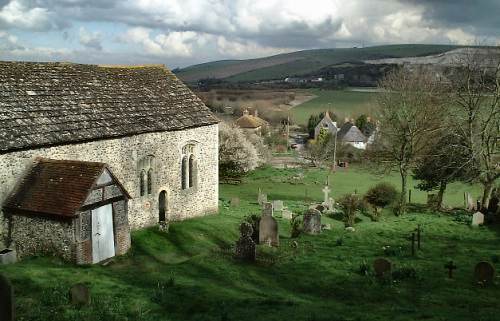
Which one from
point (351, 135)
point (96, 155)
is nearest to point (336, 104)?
point (351, 135)

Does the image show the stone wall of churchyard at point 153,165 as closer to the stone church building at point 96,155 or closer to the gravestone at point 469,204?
the stone church building at point 96,155

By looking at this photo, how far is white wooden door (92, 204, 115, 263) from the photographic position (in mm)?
17328

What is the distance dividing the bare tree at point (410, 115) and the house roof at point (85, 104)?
501 inches

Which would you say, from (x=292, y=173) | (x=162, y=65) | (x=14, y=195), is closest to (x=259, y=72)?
(x=292, y=173)

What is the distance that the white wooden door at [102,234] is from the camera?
17328mm

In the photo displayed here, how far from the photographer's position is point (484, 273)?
14680mm

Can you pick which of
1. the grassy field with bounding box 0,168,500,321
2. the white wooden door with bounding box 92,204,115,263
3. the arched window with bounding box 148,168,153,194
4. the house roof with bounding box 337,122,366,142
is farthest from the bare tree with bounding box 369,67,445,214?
the house roof with bounding box 337,122,366,142

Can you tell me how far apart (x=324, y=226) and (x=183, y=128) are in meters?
9.17

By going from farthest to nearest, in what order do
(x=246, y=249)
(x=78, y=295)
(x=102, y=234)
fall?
(x=246, y=249) → (x=102, y=234) → (x=78, y=295)

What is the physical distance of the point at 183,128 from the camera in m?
25.1

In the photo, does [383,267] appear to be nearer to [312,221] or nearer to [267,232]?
[267,232]

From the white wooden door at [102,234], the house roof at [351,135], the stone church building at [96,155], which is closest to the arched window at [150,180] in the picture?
the stone church building at [96,155]

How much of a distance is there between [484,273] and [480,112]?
17.3 meters

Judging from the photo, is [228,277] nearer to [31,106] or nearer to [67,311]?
[67,311]
